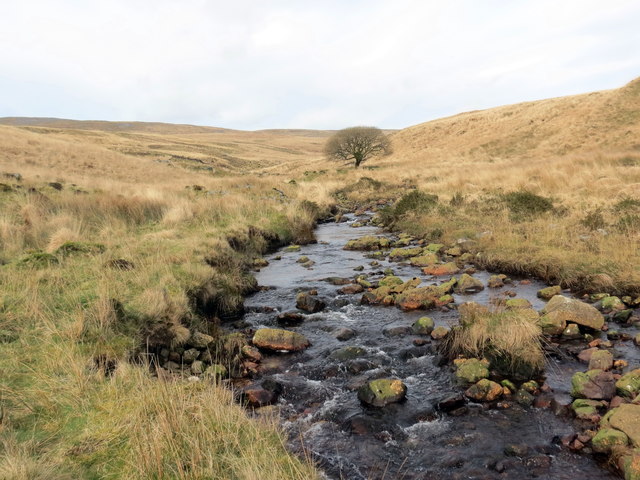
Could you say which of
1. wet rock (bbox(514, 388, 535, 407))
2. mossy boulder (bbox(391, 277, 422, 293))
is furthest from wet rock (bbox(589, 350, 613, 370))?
mossy boulder (bbox(391, 277, 422, 293))

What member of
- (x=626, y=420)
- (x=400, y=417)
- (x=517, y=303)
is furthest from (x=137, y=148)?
(x=626, y=420)

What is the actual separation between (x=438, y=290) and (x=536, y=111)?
6151 cm

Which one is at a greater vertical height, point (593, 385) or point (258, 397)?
point (593, 385)

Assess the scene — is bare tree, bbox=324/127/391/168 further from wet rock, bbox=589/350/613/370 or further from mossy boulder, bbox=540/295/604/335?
wet rock, bbox=589/350/613/370

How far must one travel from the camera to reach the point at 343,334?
791cm

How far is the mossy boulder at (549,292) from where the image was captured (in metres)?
9.11

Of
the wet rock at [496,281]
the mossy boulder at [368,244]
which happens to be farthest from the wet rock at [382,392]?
the mossy boulder at [368,244]

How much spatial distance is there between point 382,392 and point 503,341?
204 cm

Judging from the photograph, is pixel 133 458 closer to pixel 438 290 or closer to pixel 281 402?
pixel 281 402

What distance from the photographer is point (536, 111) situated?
60.7m

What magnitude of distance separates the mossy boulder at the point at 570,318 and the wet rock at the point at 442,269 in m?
3.91

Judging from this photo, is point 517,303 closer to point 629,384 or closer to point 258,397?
point 629,384

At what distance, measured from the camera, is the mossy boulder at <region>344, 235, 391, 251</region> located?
15219mm

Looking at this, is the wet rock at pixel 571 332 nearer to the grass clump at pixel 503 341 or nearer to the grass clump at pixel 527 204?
the grass clump at pixel 503 341
